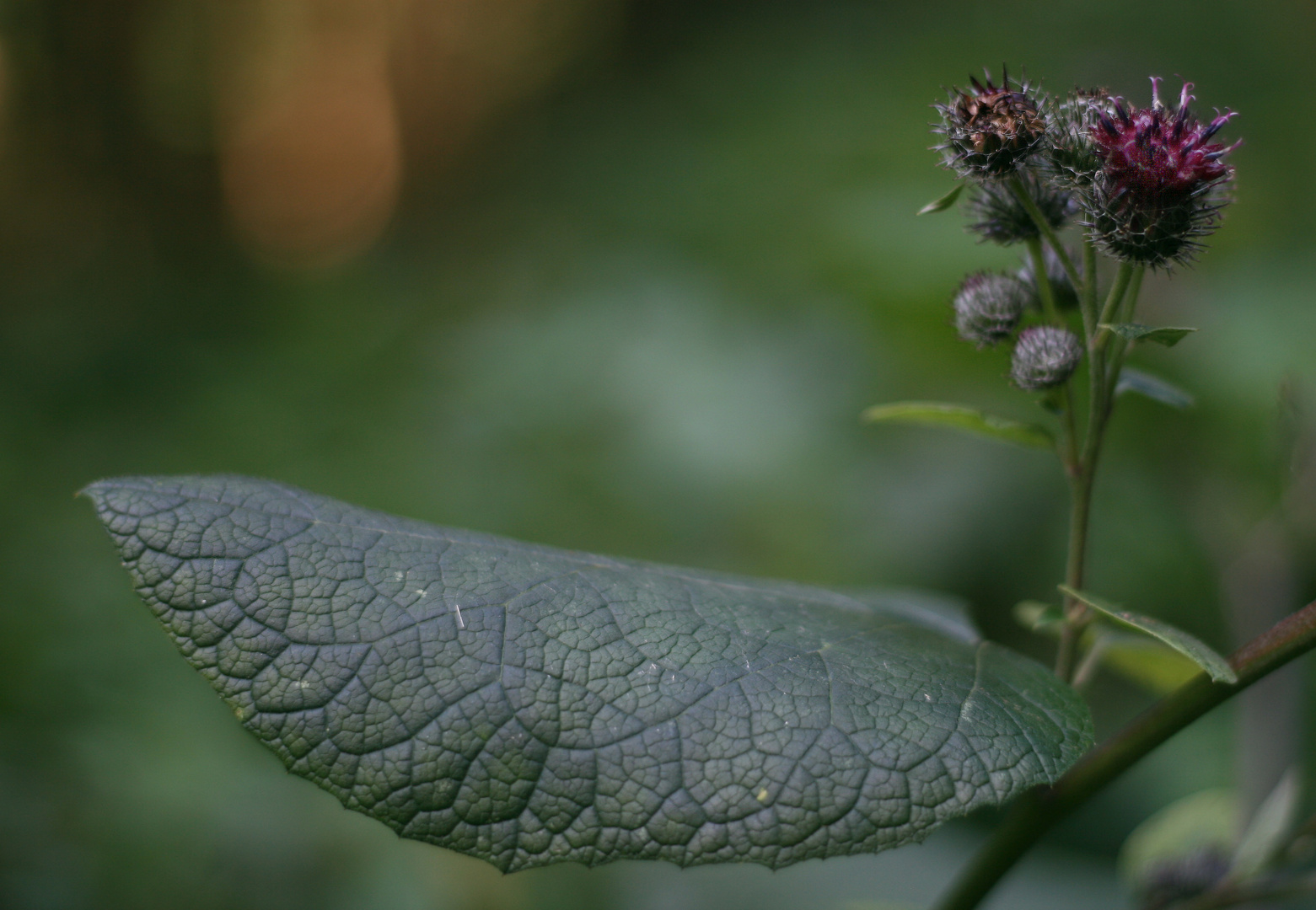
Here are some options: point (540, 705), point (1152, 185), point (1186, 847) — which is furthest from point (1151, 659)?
point (540, 705)

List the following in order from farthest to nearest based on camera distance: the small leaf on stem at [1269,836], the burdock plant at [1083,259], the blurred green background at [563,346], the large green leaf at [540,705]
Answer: the blurred green background at [563,346] → the small leaf on stem at [1269,836] → the burdock plant at [1083,259] → the large green leaf at [540,705]

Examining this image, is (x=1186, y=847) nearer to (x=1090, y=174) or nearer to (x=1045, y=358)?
(x=1045, y=358)

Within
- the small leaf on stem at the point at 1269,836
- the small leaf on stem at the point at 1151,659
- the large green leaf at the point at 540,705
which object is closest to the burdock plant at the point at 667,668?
the large green leaf at the point at 540,705

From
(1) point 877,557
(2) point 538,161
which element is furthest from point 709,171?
(1) point 877,557

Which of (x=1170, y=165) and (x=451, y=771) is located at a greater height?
(x=1170, y=165)

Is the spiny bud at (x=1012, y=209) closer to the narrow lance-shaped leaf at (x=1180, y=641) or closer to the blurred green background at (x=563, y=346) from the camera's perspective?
the narrow lance-shaped leaf at (x=1180, y=641)

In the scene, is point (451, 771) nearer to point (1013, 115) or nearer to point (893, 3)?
point (1013, 115)

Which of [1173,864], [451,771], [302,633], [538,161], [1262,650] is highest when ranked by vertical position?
[538,161]
